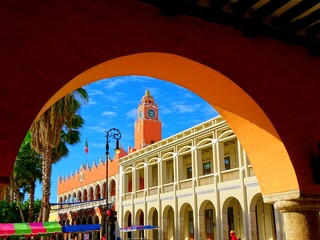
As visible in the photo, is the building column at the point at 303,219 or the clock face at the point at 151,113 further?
the clock face at the point at 151,113

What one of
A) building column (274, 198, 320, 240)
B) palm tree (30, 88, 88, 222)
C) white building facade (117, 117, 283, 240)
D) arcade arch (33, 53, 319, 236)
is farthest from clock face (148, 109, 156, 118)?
building column (274, 198, 320, 240)

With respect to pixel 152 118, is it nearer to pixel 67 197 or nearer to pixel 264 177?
pixel 67 197

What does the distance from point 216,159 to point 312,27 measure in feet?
56.0

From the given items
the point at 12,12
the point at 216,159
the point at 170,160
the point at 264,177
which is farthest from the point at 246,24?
the point at 170,160

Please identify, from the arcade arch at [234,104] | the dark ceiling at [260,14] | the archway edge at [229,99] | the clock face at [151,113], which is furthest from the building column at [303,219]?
the clock face at [151,113]

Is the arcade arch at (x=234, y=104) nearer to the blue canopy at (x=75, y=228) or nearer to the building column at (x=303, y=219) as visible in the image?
the building column at (x=303, y=219)

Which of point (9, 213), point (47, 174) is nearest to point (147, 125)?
point (9, 213)

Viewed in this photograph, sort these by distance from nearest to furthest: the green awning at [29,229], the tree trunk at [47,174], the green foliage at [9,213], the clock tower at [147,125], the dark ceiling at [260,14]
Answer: the dark ceiling at [260,14], the green awning at [29,229], the tree trunk at [47,174], the green foliage at [9,213], the clock tower at [147,125]

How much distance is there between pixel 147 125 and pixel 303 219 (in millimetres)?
30842

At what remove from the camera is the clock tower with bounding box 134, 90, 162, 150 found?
3525 cm

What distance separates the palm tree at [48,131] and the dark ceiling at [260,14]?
12.7 meters

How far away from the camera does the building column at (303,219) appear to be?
5.02m

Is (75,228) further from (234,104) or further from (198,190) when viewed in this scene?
(234,104)

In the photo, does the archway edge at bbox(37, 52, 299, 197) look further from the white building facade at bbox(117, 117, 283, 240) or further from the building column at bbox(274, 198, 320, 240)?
Result: the white building facade at bbox(117, 117, 283, 240)
